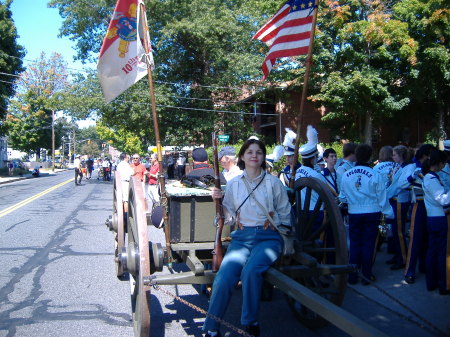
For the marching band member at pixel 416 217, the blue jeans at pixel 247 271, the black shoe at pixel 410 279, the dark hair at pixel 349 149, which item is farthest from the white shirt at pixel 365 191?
the blue jeans at pixel 247 271

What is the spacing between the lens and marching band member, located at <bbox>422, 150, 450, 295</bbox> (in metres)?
4.57

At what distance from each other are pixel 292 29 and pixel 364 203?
2.25 metres

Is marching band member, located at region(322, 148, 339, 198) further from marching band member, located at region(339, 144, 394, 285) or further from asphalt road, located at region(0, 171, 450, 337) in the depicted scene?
asphalt road, located at region(0, 171, 450, 337)

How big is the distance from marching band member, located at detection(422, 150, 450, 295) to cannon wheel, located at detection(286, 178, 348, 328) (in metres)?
1.18

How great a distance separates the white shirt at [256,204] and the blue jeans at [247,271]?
0.42ft

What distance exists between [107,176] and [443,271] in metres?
27.3

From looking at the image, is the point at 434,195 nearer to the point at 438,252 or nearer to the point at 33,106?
the point at 438,252

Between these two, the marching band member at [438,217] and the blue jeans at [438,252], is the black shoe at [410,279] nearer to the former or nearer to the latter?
the blue jeans at [438,252]

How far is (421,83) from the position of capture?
21562 millimetres

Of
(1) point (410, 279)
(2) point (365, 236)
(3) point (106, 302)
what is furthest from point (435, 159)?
(3) point (106, 302)

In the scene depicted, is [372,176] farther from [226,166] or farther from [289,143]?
[226,166]

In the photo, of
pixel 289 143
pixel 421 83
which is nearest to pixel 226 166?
pixel 289 143

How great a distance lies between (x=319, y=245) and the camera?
403 cm

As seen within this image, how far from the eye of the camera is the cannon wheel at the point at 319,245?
3469mm
